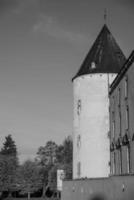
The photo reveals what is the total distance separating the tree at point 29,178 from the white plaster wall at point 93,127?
4381cm

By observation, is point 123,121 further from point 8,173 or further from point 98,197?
point 8,173

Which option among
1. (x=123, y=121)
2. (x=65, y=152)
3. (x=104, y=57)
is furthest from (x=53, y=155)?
(x=123, y=121)

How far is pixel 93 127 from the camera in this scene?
3397 cm

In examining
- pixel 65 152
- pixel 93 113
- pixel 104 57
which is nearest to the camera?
pixel 93 113

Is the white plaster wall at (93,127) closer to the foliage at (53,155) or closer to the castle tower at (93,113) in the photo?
the castle tower at (93,113)

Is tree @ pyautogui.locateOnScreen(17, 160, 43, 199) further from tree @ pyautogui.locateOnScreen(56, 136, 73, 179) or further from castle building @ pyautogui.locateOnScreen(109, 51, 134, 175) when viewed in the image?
castle building @ pyautogui.locateOnScreen(109, 51, 134, 175)

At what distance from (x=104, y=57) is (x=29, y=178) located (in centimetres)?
4749

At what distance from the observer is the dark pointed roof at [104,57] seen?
3562 cm

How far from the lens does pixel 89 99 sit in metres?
34.7

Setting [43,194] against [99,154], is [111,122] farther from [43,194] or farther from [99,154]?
[43,194]

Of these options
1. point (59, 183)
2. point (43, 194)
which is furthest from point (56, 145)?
point (59, 183)

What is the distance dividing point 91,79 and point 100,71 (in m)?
1.26

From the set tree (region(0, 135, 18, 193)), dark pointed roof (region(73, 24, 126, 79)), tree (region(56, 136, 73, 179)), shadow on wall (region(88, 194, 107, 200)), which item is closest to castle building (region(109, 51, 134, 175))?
shadow on wall (region(88, 194, 107, 200))

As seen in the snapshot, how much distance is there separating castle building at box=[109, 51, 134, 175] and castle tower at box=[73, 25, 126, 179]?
4.23 feet
